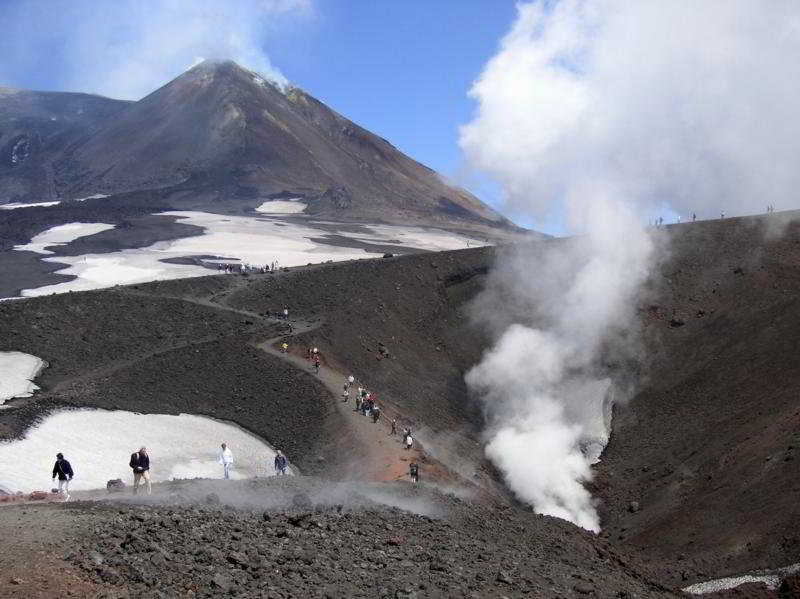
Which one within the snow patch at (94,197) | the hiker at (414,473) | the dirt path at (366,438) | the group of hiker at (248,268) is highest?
the snow patch at (94,197)

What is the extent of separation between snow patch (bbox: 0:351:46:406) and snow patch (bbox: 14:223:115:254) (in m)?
41.6

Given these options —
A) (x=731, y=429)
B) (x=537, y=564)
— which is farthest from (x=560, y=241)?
(x=537, y=564)

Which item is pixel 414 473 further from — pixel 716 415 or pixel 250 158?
pixel 250 158

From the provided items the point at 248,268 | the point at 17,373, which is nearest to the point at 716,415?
the point at 17,373

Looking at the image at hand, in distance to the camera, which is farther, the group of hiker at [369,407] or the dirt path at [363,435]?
the group of hiker at [369,407]

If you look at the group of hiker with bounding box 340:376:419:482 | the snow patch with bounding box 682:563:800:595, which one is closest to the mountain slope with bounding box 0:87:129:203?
the group of hiker with bounding box 340:376:419:482

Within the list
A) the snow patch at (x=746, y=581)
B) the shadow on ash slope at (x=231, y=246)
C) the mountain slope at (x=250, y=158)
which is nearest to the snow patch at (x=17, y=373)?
the shadow on ash slope at (x=231, y=246)

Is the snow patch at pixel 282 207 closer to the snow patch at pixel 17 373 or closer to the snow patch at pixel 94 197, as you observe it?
the snow patch at pixel 94 197

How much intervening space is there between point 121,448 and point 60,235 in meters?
65.7

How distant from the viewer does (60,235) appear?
93688mm

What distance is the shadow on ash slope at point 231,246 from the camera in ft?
231

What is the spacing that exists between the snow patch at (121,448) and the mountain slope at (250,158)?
84.5 m

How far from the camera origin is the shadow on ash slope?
7050cm

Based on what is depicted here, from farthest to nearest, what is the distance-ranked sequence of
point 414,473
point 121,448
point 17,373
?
point 17,373 → point 121,448 → point 414,473
